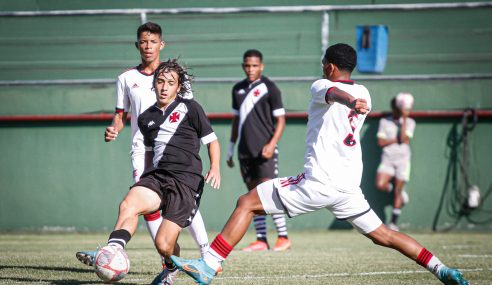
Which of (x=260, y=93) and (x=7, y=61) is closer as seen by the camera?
(x=260, y=93)

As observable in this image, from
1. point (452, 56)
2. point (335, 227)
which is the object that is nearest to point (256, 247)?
point (335, 227)

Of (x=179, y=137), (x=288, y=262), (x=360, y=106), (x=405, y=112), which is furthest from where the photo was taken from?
(x=405, y=112)

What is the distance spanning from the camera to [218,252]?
6.25 m

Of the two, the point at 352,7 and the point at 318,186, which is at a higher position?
the point at 352,7

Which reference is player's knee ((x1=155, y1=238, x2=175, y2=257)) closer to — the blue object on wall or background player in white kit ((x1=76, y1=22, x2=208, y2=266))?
background player in white kit ((x1=76, y1=22, x2=208, y2=266))

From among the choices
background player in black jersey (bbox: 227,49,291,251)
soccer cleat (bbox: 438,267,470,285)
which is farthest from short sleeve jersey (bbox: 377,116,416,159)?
soccer cleat (bbox: 438,267,470,285)

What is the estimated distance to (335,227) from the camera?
14328 millimetres

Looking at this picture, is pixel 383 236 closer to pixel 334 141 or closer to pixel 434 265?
pixel 434 265

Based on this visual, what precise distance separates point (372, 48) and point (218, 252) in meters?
9.00

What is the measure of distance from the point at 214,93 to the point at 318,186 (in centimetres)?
816

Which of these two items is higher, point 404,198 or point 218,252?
point 218,252

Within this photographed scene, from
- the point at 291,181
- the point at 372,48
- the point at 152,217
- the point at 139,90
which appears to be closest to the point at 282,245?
the point at 152,217

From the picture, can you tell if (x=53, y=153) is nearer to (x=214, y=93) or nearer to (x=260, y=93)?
(x=214, y=93)

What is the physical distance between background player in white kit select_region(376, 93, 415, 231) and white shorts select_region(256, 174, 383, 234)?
25.4 ft
